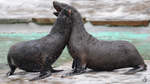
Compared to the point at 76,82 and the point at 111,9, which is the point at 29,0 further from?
the point at 76,82

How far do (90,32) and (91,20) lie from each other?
65 cm

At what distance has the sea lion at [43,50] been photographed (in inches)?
214

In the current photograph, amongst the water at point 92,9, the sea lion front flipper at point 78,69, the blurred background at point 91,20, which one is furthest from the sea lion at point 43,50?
the water at point 92,9

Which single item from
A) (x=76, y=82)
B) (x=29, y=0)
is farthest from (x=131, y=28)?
(x=76, y=82)

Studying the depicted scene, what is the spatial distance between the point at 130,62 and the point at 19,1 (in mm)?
10595

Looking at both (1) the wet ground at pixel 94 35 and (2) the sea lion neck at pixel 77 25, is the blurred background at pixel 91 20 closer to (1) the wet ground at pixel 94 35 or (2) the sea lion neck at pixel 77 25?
(1) the wet ground at pixel 94 35

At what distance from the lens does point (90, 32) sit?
1209cm

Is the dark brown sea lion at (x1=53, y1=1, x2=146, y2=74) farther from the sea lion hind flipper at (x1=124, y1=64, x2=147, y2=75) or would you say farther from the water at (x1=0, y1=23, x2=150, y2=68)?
the water at (x1=0, y1=23, x2=150, y2=68)

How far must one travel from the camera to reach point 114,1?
15.1m

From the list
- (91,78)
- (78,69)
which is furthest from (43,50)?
(91,78)

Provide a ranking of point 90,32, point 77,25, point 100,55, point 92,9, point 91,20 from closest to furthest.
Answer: point 100,55
point 77,25
point 90,32
point 91,20
point 92,9

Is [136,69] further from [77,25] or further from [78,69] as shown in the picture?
[77,25]

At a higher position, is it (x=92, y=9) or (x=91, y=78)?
(x=92, y=9)

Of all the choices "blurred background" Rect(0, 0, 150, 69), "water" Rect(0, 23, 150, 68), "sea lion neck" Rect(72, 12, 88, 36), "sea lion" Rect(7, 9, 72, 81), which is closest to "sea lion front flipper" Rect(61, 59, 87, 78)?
"sea lion" Rect(7, 9, 72, 81)
